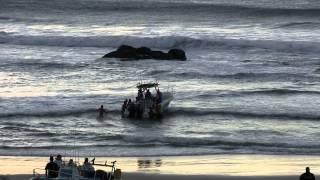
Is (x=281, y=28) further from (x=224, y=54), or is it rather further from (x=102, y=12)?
(x=102, y=12)

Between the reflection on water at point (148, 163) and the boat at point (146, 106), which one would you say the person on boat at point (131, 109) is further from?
the reflection on water at point (148, 163)

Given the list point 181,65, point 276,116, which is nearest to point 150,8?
point 181,65

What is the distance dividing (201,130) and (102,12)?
55.3 m

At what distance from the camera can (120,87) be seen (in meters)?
40.8

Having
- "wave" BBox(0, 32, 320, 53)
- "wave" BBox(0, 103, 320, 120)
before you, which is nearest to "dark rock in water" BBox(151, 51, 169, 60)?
"wave" BBox(0, 32, 320, 53)

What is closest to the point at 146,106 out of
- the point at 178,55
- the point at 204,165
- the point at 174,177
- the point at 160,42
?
the point at 204,165

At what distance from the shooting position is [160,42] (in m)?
64.4

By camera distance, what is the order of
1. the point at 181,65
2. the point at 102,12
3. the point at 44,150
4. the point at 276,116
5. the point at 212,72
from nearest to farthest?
the point at 44,150
the point at 276,116
the point at 212,72
the point at 181,65
the point at 102,12

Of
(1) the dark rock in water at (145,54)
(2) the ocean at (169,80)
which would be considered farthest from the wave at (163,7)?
(1) the dark rock in water at (145,54)

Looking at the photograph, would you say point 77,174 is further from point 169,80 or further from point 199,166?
point 169,80

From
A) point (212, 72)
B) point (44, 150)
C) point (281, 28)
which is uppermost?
point (281, 28)

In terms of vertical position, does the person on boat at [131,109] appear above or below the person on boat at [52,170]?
above

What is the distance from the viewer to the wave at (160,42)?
5950 cm

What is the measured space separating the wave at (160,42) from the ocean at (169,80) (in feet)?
0.27
